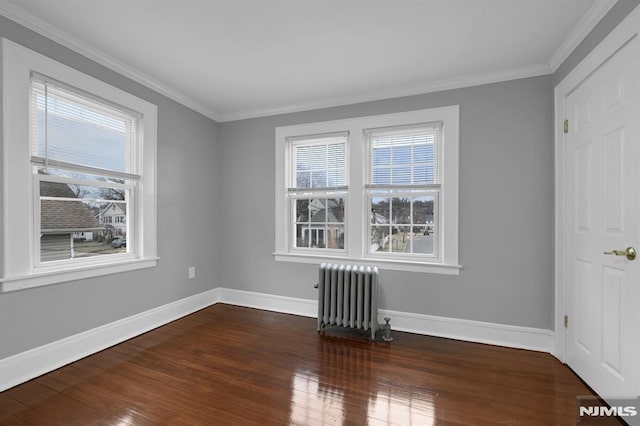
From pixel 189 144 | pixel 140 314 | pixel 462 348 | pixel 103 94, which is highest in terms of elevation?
pixel 103 94

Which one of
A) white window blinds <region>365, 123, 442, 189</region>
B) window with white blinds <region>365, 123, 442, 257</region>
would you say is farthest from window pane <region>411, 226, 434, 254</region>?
white window blinds <region>365, 123, 442, 189</region>

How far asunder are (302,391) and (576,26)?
3.32 metres

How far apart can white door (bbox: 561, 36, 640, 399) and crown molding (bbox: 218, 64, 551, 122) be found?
19.6 inches

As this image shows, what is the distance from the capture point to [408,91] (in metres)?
3.15

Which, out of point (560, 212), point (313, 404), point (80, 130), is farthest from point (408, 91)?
point (80, 130)

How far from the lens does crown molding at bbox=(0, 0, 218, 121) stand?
204 centimetres

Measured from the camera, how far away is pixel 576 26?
2.15 meters

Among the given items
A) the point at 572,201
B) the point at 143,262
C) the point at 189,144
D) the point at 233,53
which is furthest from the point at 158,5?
the point at 572,201

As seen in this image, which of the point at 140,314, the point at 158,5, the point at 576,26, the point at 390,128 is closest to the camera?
the point at 158,5

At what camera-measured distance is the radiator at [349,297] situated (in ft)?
9.66

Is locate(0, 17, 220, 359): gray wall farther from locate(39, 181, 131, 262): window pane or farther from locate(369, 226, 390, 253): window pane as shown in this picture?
locate(369, 226, 390, 253): window pane

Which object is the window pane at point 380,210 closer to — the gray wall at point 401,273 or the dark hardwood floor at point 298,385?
the gray wall at point 401,273

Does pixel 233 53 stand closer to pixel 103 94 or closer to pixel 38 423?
pixel 103 94

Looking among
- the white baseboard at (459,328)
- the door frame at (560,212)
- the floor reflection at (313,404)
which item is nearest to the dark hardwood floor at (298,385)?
the floor reflection at (313,404)
